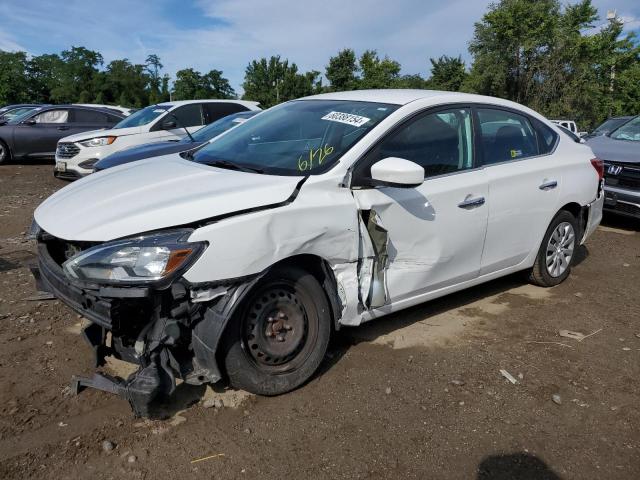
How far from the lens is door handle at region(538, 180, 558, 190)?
450 centimetres

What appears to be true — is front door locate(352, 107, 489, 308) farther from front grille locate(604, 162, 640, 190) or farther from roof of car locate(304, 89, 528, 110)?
front grille locate(604, 162, 640, 190)

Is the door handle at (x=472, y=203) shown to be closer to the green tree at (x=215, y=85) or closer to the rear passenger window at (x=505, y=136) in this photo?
the rear passenger window at (x=505, y=136)

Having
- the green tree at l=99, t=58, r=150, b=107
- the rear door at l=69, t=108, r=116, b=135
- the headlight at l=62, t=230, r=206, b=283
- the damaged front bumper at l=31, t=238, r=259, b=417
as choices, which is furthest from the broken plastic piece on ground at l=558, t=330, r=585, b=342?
the green tree at l=99, t=58, r=150, b=107

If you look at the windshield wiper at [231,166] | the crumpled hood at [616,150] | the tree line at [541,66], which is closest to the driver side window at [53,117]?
the windshield wiper at [231,166]

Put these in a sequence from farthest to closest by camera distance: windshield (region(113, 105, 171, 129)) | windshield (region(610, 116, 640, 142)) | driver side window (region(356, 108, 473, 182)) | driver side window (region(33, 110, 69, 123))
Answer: driver side window (region(33, 110, 69, 123))
windshield (region(113, 105, 171, 129))
windshield (region(610, 116, 640, 142))
driver side window (region(356, 108, 473, 182))

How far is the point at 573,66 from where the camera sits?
35.7 metres

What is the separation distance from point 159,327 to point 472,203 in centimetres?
236

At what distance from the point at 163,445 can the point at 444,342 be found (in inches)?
83.0

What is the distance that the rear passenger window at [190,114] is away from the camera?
34.3 ft

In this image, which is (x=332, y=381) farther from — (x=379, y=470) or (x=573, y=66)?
(x=573, y=66)

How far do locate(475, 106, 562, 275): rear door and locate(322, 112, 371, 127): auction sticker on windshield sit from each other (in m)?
1.02

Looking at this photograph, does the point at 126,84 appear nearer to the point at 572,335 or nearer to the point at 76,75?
the point at 76,75

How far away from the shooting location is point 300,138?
3.76 metres

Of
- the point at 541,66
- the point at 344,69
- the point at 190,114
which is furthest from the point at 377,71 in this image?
the point at 190,114
